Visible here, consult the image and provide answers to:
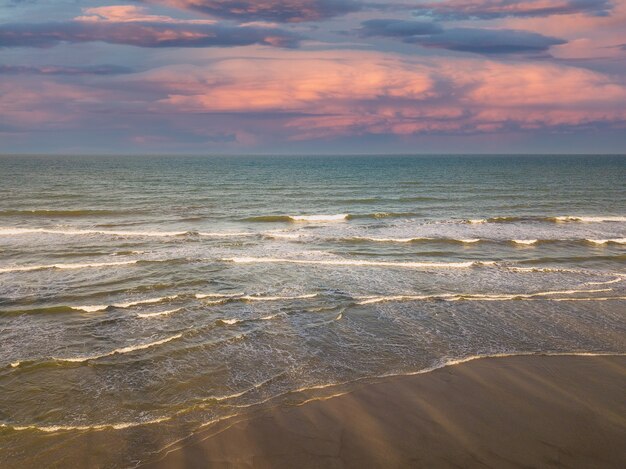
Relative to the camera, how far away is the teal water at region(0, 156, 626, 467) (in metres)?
9.84

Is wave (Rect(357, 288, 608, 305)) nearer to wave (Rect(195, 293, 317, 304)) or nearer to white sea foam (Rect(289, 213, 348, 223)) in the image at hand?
wave (Rect(195, 293, 317, 304))

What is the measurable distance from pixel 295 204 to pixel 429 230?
1644 cm

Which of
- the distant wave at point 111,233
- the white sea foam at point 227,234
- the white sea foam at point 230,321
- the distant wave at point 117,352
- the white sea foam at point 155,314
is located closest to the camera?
the distant wave at point 117,352

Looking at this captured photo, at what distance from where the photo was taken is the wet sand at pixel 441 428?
26.4 ft

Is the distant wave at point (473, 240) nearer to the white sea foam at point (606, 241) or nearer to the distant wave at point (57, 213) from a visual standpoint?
the white sea foam at point (606, 241)

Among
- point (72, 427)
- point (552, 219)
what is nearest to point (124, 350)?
point (72, 427)

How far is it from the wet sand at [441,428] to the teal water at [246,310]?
2.11 ft

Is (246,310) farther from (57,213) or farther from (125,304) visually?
(57,213)

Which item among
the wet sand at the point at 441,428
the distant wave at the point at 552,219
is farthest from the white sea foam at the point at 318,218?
the wet sand at the point at 441,428

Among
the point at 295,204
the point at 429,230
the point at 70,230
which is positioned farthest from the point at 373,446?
the point at 295,204

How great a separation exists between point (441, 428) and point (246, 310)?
7968mm

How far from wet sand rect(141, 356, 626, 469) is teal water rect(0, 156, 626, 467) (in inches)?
25.3

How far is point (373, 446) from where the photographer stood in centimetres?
Result: 843

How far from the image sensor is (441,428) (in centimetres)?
898
